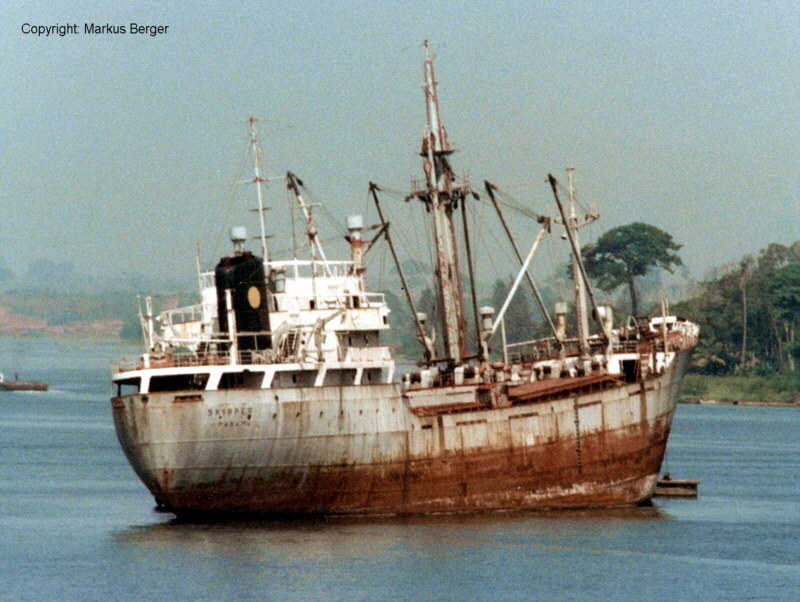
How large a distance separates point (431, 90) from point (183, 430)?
18197 millimetres

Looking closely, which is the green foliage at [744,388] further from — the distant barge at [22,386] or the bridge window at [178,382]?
the bridge window at [178,382]

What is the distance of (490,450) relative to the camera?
50344mm

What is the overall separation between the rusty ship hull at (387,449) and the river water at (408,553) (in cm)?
88

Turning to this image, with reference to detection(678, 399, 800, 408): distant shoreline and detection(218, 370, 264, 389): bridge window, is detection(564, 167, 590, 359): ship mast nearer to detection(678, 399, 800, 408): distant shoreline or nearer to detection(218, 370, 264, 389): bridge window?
detection(218, 370, 264, 389): bridge window

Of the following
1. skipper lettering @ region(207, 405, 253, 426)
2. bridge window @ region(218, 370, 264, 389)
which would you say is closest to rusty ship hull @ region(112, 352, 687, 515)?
skipper lettering @ region(207, 405, 253, 426)

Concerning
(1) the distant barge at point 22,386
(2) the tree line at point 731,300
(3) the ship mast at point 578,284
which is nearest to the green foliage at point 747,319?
(2) the tree line at point 731,300

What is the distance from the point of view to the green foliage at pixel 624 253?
15312 centimetres

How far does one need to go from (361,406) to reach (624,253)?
109 meters

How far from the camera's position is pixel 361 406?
4784cm

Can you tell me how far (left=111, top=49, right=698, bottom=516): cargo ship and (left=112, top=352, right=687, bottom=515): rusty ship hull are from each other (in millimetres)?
48

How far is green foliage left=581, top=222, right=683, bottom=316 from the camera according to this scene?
15312 centimetres

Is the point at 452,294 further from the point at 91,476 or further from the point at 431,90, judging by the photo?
the point at 91,476

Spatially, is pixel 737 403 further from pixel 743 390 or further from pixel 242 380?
pixel 242 380

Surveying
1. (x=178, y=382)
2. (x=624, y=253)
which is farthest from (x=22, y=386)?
(x=178, y=382)
